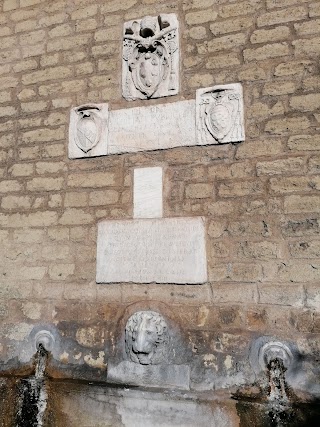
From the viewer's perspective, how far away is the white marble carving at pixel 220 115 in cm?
290

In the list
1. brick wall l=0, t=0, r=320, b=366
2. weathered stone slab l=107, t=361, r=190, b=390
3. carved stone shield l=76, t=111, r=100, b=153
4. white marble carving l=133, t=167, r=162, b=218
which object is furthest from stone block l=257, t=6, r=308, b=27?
weathered stone slab l=107, t=361, r=190, b=390

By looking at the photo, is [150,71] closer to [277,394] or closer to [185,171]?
[185,171]

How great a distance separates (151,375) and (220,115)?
1.80 metres

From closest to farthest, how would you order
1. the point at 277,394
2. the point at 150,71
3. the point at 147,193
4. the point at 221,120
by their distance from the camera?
the point at 277,394
the point at 221,120
the point at 147,193
the point at 150,71

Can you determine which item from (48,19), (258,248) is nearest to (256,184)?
(258,248)

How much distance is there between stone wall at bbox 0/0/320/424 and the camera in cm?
268

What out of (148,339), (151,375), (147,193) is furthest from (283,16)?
(151,375)

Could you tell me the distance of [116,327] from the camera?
2.93m

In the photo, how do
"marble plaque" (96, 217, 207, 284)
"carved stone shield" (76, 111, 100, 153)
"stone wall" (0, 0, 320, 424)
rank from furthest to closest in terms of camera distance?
"carved stone shield" (76, 111, 100, 153), "marble plaque" (96, 217, 207, 284), "stone wall" (0, 0, 320, 424)

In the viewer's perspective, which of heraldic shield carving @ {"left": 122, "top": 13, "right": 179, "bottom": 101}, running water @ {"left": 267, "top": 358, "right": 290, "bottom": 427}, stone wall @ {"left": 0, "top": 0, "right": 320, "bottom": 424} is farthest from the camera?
heraldic shield carving @ {"left": 122, "top": 13, "right": 179, "bottom": 101}

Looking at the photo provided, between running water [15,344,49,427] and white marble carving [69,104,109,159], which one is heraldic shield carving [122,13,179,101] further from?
running water [15,344,49,427]

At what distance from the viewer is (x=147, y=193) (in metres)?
3.06

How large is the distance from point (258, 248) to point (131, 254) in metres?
0.87

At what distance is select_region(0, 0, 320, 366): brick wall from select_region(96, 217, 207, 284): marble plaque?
0.07 m
